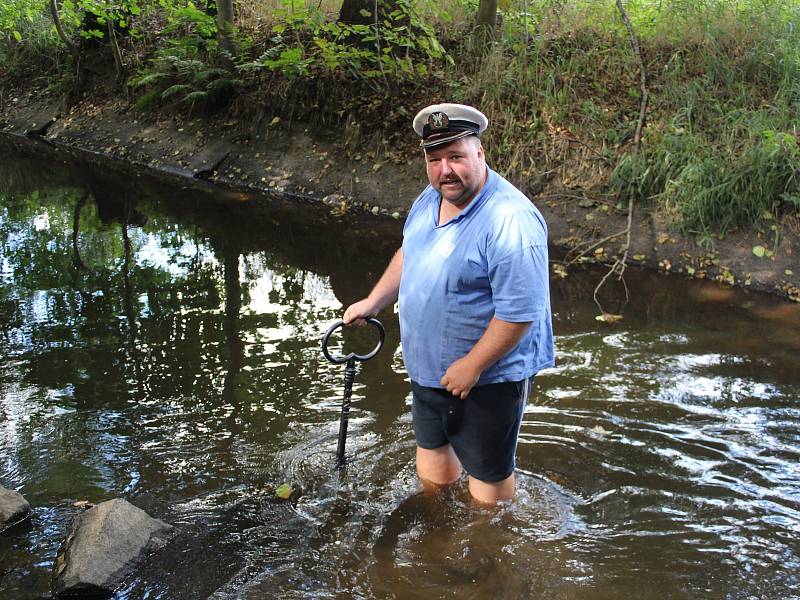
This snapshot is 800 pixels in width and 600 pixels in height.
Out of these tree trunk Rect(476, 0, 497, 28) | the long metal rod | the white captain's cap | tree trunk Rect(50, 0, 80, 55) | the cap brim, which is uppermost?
tree trunk Rect(50, 0, 80, 55)

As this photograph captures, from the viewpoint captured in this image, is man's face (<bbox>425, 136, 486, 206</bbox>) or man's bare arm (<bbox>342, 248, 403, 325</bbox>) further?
man's bare arm (<bbox>342, 248, 403, 325</bbox>)

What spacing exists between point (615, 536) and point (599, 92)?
8155 mm

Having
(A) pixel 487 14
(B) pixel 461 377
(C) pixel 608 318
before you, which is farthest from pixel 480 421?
(A) pixel 487 14

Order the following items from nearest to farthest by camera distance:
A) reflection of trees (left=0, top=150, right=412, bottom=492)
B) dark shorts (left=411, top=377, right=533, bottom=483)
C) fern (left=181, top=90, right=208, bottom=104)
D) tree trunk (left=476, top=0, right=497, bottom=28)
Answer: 1. dark shorts (left=411, top=377, right=533, bottom=483)
2. reflection of trees (left=0, top=150, right=412, bottom=492)
3. tree trunk (left=476, top=0, right=497, bottom=28)
4. fern (left=181, top=90, right=208, bottom=104)

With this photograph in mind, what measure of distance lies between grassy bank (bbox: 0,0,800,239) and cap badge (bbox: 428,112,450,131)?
21.0ft

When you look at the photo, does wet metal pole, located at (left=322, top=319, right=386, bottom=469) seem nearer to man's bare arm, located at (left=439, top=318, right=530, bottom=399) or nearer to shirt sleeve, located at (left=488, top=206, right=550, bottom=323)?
man's bare arm, located at (left=439, top=318, right=530, bottom=399)

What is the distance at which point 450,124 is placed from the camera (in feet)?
11.2

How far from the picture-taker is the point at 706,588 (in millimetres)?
3834

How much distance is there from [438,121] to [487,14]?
9771mm

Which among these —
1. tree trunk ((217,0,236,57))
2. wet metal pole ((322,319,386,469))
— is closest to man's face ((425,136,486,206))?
wet metal pole ((322,319,386,469))

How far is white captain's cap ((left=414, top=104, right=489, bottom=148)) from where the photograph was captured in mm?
3408

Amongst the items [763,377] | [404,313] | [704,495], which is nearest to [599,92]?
[763,377]

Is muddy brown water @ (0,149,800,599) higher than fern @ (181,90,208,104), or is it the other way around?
fern @ (181,90,208,104)

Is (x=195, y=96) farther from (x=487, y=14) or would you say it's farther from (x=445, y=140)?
(x=445, y=140)
